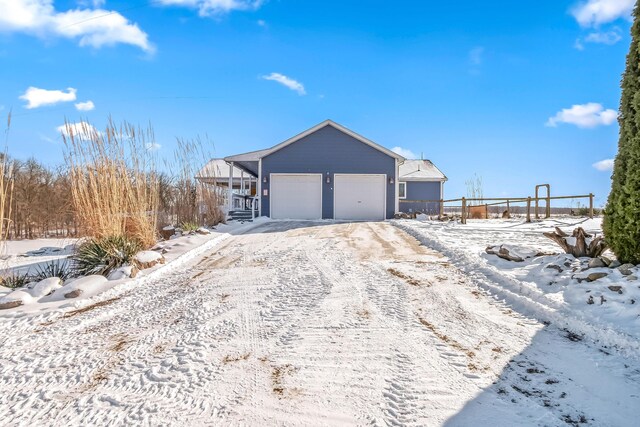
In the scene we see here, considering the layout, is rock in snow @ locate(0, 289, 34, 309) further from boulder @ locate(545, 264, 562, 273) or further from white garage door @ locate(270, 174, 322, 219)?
white garage door @ locate(270, 174, 322, 219)

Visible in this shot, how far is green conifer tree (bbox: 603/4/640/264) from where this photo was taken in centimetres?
374

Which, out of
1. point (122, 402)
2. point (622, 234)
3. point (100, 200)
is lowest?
point (122, 402)

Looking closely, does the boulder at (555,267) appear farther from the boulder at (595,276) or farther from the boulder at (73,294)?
the boulder at (73,294)

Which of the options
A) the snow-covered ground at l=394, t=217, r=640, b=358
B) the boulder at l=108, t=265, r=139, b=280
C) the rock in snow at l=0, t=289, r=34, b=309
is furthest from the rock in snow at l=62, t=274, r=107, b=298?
the snow-covered ground at l=394, t=217, r=640, b=358

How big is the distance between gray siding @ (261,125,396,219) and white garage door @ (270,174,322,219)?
0.73 ft

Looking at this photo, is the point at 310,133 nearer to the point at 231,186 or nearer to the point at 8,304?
the point at 231,186

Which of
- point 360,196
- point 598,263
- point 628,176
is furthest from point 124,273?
point 360,196

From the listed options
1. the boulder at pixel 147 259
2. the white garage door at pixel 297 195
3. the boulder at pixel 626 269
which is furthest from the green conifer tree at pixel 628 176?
the white garage door at pixel 297 195

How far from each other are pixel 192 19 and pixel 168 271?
6718mm

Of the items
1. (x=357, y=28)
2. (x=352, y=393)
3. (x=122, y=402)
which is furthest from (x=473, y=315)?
(x=357, y=28)

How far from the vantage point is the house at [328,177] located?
1459cm

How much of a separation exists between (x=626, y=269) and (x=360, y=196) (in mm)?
11225

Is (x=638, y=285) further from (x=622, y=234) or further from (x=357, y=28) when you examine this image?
(x=357, y=28)

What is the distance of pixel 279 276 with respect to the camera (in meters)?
4.71
